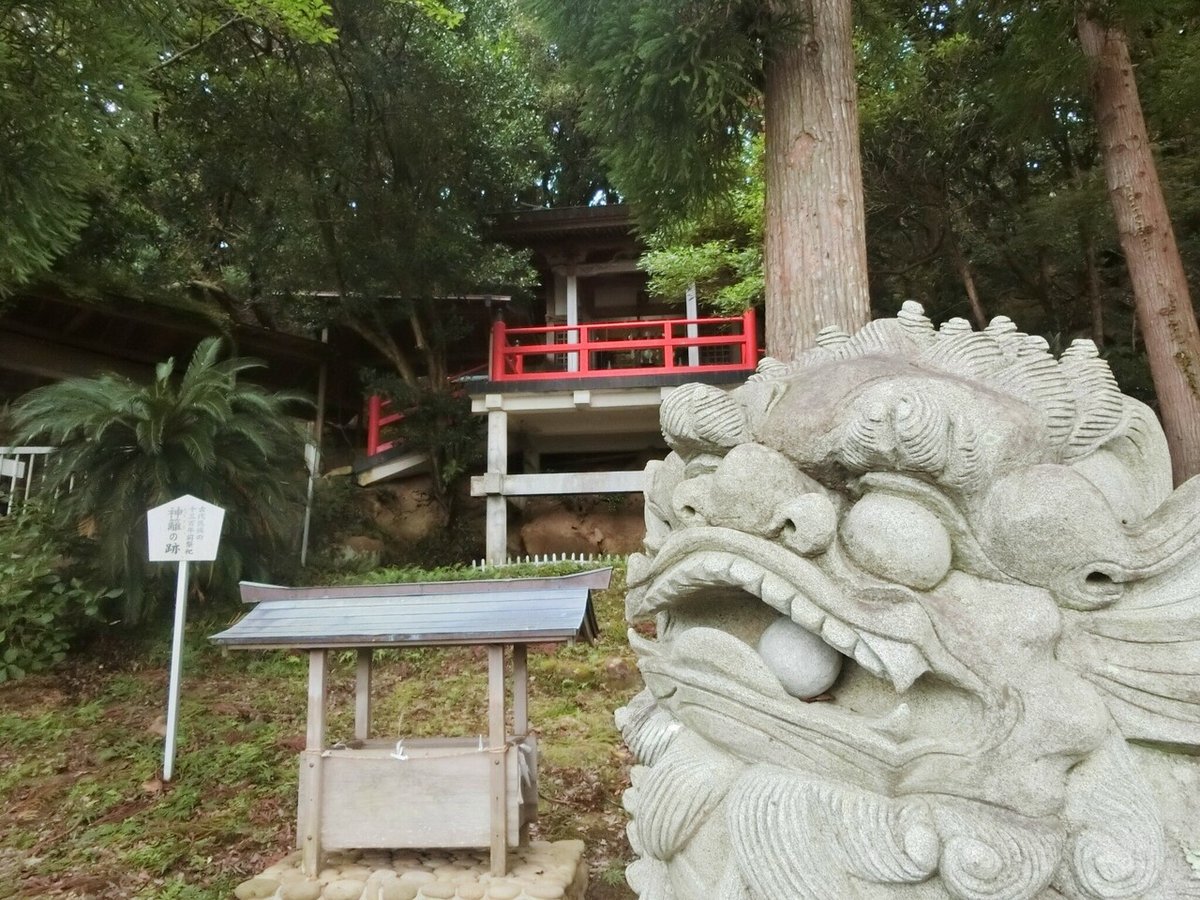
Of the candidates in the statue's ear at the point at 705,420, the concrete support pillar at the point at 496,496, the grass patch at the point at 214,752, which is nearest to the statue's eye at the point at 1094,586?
the statue's ear at the point at 705,420

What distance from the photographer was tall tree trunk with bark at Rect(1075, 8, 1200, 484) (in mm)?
4625

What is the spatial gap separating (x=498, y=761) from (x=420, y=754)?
302 millimetres

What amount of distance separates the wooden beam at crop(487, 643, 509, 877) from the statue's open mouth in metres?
1.33

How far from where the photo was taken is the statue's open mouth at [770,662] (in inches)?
54.4

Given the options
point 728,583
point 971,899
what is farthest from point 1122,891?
point 728,583

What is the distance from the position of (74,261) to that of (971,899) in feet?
34.5

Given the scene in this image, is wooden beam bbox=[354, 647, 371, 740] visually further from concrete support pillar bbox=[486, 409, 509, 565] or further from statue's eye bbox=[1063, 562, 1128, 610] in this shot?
concrete support pillar bbox=[486, 409, 509, 565]

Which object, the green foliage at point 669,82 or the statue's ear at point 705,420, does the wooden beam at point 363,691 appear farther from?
the green foliage at point 669,82

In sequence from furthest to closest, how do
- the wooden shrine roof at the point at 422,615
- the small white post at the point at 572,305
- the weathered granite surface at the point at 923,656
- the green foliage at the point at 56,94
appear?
the small white post at the point at 572,305 < the green foliage at the point at 56,94 < the wooden shrine roof at the point at 422,615 < the weathered granite surface at the point at 923,656

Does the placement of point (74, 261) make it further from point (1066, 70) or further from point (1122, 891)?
point (1122, 891)

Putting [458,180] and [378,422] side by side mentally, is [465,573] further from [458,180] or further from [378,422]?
[458,180]

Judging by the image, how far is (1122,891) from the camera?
4.13 feet

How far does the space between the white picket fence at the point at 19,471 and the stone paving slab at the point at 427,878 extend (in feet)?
19.6

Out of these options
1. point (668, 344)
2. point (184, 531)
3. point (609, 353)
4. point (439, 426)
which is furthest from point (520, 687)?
point (609, 353)
